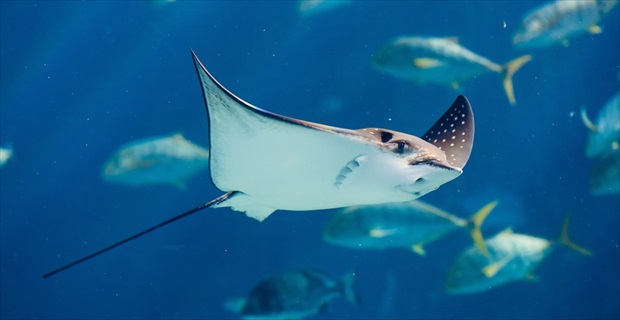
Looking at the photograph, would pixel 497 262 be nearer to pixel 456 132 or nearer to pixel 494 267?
pixel 494 267

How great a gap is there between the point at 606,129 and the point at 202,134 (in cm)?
559

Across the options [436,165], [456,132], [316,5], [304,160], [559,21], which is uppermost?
[316,5]

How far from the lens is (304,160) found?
2.23 m

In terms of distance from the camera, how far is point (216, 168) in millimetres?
2369

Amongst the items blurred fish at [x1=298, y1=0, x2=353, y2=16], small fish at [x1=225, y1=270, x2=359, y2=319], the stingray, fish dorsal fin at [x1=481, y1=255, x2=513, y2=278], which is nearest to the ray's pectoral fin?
the stingray

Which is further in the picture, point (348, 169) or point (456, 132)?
point (456, 132)

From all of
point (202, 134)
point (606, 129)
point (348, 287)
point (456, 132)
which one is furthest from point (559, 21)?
point (202, 134)

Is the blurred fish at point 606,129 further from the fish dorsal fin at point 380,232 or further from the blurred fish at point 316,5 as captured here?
the blurred fish at point 316,5

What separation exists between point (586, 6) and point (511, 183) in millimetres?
4395

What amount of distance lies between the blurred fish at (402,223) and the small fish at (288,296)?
64cm

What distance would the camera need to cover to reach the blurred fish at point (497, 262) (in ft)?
18.0

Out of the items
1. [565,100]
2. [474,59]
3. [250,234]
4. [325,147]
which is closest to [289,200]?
[325,147]

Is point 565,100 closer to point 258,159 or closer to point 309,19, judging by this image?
point 309,19

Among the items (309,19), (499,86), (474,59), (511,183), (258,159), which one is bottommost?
(258,159)
